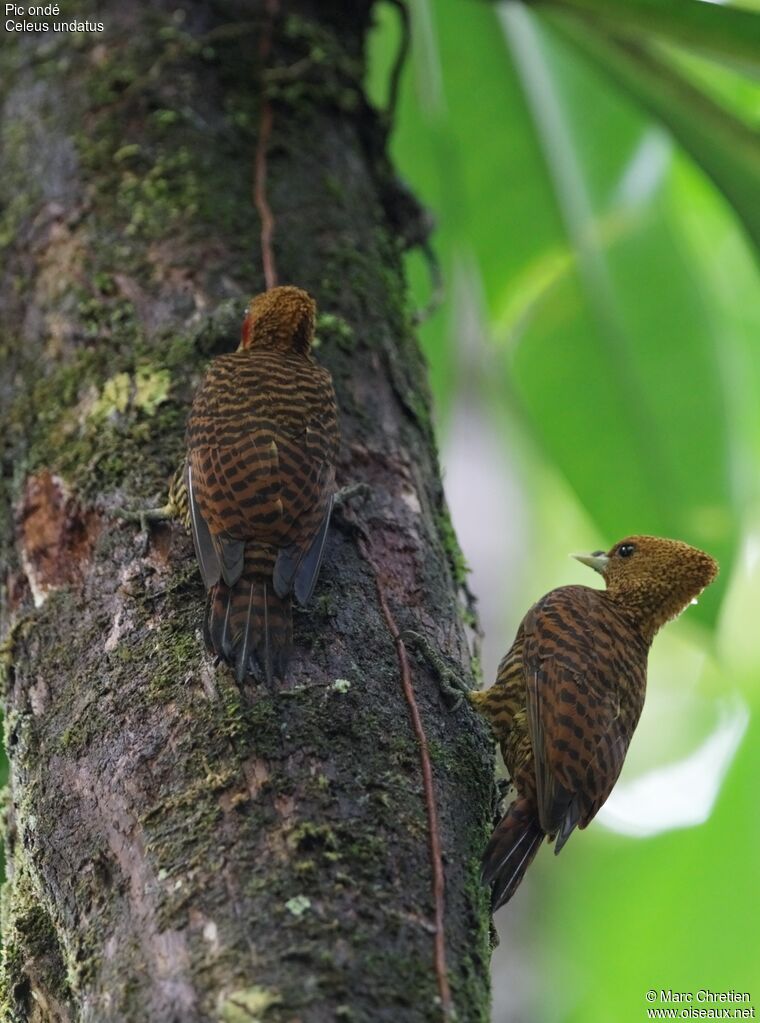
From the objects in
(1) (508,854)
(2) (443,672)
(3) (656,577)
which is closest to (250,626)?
(2) (443,672)

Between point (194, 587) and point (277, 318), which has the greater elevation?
point (277, 318)

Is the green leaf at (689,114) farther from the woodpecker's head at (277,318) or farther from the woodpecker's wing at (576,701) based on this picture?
the woodpecker's head at (277,318)

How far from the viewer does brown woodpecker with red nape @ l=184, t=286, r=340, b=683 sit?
2.87m

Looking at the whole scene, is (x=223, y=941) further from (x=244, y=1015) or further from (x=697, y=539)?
(x=697, y=539)

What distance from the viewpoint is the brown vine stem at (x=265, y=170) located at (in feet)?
12.8

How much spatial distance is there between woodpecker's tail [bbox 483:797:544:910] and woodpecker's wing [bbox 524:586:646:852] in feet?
0.44

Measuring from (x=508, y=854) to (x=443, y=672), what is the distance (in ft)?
1.38

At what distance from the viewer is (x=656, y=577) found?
4.09m

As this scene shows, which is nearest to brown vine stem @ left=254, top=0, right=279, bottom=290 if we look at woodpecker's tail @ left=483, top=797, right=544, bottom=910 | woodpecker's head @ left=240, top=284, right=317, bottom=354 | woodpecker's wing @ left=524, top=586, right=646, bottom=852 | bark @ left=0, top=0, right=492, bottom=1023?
bark @ left=0, top=0, right=492, bottom=1023

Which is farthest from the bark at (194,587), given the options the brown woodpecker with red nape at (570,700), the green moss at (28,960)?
the brown woodpecker with red nape at (570,700)

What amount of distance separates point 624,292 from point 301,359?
193 centimetres

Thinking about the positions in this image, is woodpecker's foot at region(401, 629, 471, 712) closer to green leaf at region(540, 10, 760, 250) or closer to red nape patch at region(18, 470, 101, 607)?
red nape patch at region(18, 470, 101, 607)

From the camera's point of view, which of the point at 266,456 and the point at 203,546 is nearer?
the point at 203,546

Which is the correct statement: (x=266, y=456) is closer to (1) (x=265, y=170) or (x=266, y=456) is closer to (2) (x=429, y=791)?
(2) (x=429, y=791)
